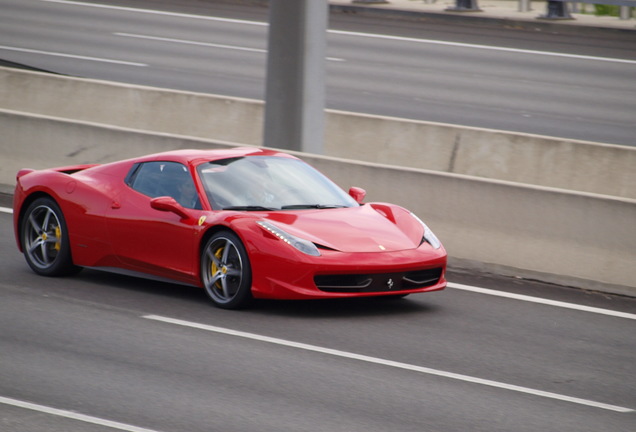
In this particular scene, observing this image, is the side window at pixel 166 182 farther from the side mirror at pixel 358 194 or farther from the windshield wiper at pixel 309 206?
the side mirror at pixel 358 194

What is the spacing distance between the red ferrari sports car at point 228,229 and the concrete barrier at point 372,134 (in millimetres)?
5279

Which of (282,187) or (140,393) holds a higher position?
(282,187)

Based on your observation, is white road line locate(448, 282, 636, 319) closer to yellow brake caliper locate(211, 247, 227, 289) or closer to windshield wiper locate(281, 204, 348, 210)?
windshield wiper locate(281, 204, 348, 210)

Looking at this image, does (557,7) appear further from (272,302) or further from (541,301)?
(272,302)

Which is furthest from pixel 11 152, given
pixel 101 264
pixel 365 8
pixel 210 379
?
pixel 365 8

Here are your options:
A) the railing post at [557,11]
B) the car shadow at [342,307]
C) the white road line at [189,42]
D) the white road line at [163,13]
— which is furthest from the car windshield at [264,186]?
the white road line at [163,13]

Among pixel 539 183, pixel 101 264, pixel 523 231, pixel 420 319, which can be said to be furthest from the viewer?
pixel 539 183

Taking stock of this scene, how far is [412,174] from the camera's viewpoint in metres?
12.4

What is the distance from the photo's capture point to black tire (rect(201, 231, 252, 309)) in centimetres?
936

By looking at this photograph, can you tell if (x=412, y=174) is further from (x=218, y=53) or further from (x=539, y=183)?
(x=218, y=53)

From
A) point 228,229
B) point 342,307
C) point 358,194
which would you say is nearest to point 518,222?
point 358,194

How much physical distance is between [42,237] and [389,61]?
17.1 m

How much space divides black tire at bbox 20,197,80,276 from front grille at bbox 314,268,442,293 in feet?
8.97

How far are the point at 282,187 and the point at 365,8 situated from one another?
22393mm
